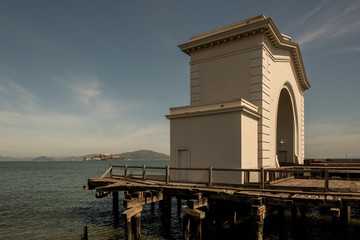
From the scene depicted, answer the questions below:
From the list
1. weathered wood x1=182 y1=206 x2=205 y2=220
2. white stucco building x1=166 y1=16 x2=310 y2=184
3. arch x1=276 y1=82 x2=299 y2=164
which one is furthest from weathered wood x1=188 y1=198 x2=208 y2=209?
arch x1=276 y1=82 x2=299 y2=164

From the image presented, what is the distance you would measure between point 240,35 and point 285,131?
13256mm

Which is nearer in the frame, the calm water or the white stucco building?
the white stucco building

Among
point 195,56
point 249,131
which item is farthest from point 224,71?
point 249,131

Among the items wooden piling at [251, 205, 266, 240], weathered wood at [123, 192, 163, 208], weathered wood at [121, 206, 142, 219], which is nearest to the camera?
wooden piling at [251, 205, 266, 240]

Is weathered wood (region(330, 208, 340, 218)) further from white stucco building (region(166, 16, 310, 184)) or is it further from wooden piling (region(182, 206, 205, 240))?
white stucco building (region(166, 16, 310, 184))

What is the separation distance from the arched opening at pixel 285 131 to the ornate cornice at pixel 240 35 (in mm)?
5883

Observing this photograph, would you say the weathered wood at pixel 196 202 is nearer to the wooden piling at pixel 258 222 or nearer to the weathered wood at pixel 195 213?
the weathered wood at pixel 195 213

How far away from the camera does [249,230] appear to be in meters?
16.4

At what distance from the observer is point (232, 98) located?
19750 mm

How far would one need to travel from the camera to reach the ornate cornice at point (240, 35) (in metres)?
18.5

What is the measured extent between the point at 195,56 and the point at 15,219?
69.4 ft

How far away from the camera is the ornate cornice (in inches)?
729

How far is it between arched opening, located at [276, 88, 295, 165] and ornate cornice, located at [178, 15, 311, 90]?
5.88m

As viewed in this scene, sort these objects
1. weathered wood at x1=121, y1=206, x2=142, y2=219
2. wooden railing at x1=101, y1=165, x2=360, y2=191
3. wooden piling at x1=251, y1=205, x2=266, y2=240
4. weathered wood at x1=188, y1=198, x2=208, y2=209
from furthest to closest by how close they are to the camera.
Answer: wooden railing at x1=101, y1=165, x2=360, y2=191, weathered wood at x1=188, y1=198, x2=208, y2=209, weathered wood at x1=121, y1=206, x2=142, y2=219, wooden piling at x1=251, y1=205, x2=266, y2=240
